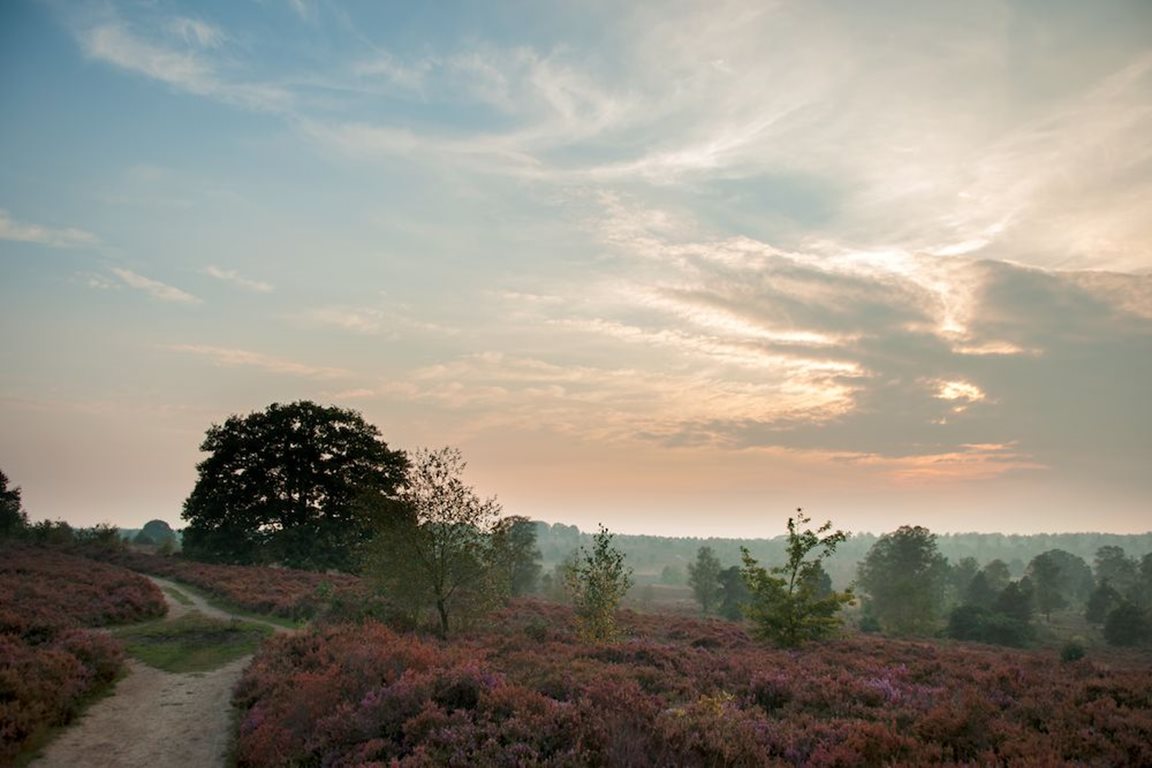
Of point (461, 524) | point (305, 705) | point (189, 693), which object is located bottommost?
point (189, 693)

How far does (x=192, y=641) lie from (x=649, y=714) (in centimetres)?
2261

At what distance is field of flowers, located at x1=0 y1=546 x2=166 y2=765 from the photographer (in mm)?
13438

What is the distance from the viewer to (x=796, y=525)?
2928 cm

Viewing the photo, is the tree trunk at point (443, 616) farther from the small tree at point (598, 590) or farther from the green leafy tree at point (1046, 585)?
the green leafy tree at point (1046, 585)

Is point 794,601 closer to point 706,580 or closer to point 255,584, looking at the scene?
point 255,584

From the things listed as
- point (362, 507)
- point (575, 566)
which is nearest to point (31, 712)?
point (362, 507)

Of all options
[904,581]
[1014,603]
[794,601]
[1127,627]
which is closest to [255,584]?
[794,601]

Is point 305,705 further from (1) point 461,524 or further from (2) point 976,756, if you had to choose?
(2) point 976,756

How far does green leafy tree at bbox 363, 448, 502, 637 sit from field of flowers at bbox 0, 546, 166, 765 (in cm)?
962

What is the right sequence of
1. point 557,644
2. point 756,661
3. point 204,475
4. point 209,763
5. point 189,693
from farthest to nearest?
1. point 204,475
2. point 557,644
3. point 756,661
4. point 189,693
5. point 209,763

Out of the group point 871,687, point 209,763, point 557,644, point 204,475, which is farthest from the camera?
point 204,475

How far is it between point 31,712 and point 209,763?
4555 millimetres

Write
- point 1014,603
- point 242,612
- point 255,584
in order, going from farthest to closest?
point 1014,603 → point 255,584 → point 242,612

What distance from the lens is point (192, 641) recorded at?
24219 millimetres
